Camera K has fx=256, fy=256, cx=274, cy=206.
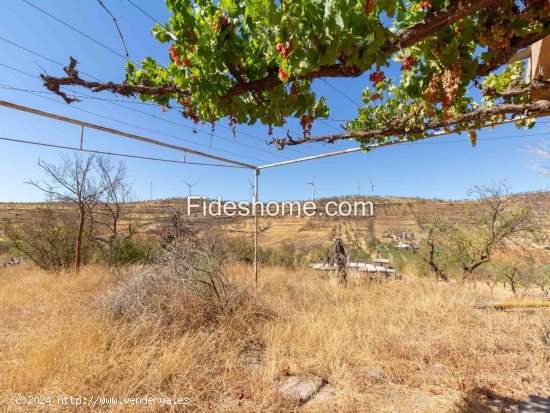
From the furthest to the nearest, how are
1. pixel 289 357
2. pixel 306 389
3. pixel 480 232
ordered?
pixel 480 232 < pixel 289 357 < pixel 306 389

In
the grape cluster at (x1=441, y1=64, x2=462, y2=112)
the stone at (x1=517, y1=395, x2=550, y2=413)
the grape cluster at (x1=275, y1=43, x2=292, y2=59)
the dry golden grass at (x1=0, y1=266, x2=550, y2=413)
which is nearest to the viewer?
the grape cluster at (x1=275, y1=43, x2=292, y2=59)

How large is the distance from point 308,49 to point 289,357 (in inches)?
154

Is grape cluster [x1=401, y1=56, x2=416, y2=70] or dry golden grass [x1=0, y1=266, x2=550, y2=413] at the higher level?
grape cluster [x1=401, y1=56, x2=416, y2=70]

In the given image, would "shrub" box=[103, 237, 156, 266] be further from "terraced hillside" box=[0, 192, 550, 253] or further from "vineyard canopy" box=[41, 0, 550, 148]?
"terraced hillside" box=[0, 192, 550, 253]

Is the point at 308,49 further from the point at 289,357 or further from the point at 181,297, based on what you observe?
the point at 181,297

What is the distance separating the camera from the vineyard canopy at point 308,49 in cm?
127

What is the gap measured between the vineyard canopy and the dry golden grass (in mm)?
2976

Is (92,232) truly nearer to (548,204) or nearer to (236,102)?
(236,102)

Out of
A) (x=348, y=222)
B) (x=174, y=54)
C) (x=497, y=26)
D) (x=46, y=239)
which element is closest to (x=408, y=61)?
(x=497, y=26)

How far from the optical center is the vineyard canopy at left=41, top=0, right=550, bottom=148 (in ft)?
4.18

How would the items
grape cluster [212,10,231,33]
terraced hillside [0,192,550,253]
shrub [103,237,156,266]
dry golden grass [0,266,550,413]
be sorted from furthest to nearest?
terraced hillside [0,192,550,253], shrub [103,237,156,266], dry golden grass [0,266,550,413], grape cluster [212,10,231,33]

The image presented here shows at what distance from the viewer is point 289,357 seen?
378 cm

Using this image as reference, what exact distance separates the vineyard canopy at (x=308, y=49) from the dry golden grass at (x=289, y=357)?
298 cm

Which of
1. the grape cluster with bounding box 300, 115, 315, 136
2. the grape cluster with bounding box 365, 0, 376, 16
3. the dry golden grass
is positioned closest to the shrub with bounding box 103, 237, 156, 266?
the dry golden grass
